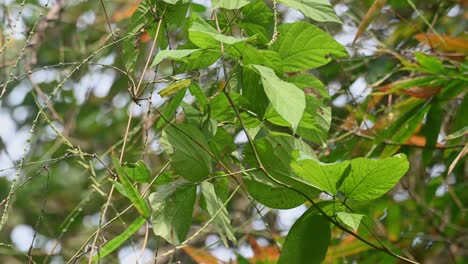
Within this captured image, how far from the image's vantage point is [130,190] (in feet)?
2.00

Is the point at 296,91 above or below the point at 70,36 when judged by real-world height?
above

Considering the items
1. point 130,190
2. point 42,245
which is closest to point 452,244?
point 42,245

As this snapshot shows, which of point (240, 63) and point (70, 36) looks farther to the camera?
point (70, 36)

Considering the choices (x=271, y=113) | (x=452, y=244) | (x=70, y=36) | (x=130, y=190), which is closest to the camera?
(x=130, y=190)

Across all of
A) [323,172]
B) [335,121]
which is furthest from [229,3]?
[335,121]

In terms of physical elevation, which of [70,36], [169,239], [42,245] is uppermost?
[169,239]

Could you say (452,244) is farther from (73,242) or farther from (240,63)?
(240,63)

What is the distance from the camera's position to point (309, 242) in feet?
2.37

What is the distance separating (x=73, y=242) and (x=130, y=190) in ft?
5.06

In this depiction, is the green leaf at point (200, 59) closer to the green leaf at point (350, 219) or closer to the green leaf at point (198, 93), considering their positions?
the green leaf at point (198, 93)

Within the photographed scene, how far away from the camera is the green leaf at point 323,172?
25.7 inches

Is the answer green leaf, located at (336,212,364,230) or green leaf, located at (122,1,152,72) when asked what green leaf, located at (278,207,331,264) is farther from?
green leaf, located at (122,1,152,72)

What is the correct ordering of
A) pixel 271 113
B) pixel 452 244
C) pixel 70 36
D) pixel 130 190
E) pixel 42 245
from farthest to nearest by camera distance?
pixel 70 36 < pixel 42 245 < pixel 452 244 < pixel 271 113 < pixel 130 190

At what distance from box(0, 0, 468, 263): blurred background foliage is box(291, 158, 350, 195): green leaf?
0.13m
